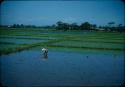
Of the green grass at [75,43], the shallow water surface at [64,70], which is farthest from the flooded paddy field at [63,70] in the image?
the green grass at [75,43]

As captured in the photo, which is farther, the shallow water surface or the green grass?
the green grass

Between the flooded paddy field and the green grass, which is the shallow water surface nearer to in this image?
the flooded paddy field

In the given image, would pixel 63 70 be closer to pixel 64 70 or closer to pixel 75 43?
pixel 64 70

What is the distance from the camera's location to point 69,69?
4.86 meters

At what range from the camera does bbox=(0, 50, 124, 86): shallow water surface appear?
3893 millimetres

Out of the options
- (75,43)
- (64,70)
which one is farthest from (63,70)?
(75,43)

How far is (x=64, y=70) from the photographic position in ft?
15.6

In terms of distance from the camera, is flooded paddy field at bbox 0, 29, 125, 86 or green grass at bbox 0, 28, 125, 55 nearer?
flooded paddy field at bbox 0, 29, 125, 86

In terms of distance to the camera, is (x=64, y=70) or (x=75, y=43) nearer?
(x=64, y=70)

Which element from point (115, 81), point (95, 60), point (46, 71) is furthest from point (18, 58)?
point (115, 81)

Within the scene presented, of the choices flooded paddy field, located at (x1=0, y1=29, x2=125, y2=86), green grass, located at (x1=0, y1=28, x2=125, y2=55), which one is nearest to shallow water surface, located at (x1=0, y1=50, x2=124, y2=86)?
flooded paddy field, located at (x1=0, y1=29, x2=125, y2=86)

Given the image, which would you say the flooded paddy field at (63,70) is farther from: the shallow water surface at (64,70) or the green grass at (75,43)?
the green grass at (75,43)

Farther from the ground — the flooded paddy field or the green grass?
the green grass

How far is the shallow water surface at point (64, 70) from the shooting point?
3.89 meters
